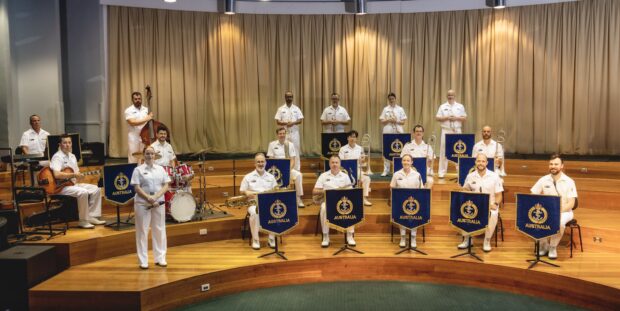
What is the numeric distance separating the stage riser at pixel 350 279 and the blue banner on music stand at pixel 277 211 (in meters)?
0.49

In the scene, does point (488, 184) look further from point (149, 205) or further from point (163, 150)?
point (163, 150)

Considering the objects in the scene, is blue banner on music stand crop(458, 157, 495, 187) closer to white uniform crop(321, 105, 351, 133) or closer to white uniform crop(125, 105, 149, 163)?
white uniform crop(321, 105, 351, 133)

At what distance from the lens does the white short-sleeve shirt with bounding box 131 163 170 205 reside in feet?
22.9

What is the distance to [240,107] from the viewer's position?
13117 mm

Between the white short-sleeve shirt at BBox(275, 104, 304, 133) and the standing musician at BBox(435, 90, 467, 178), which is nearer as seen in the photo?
the standing musician at BBox(435, 90, 467, 178)

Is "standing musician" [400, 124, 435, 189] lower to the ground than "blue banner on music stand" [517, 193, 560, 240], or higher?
higher

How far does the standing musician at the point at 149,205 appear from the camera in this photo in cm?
697

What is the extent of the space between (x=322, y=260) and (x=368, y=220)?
1.45 metres

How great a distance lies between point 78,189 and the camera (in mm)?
7895

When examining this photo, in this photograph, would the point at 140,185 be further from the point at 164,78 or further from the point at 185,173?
the point at 164,78

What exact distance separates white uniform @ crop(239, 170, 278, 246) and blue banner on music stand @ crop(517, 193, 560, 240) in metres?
3.27

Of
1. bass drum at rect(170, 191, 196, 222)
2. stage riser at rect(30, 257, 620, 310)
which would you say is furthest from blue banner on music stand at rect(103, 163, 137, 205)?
Answer: stage riser at rect(30, 257, 620, 310)

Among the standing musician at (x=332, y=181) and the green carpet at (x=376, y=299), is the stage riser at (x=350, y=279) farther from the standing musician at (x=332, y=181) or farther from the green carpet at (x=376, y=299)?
the standing musician at (x=332, y=181)

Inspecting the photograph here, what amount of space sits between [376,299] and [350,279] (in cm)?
78
